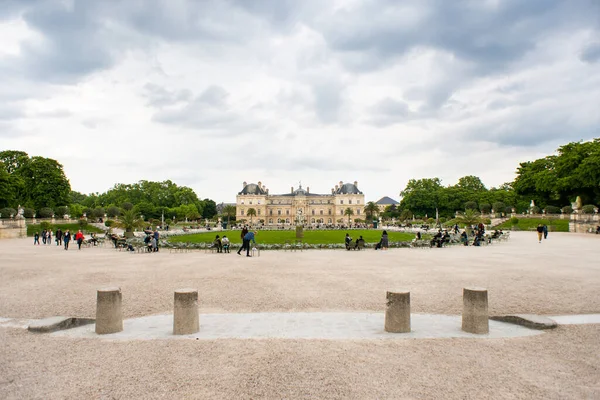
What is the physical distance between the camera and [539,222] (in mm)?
50781

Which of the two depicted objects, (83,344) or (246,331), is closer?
(83,344)

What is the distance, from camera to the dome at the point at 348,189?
422 ft

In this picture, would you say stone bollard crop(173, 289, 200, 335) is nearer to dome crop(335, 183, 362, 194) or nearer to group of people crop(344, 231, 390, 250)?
group of people crop(344, 231, 390, 250)

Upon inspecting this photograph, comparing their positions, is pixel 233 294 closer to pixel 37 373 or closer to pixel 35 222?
pixel 37 373

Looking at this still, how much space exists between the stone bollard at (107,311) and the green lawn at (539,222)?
49875mm

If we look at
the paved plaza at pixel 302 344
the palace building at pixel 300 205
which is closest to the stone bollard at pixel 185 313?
the paved plaza at pixel 302 344

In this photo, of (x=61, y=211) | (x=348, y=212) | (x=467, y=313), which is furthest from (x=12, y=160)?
(x=348, y=212)

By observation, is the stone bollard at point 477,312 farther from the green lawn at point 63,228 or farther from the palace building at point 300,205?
the palace building at point 300,205

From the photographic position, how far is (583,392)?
477 cm

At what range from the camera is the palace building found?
126438 mm

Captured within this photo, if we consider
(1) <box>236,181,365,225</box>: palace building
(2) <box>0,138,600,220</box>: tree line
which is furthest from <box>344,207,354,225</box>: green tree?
(2) <box>0,138,600,220</box>: tree line

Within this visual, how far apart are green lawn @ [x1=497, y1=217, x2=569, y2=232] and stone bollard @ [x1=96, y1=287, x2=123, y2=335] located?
164 feet

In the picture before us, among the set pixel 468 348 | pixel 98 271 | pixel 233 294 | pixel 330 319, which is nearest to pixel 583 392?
pixel 468 348

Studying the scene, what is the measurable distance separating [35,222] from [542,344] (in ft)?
184
